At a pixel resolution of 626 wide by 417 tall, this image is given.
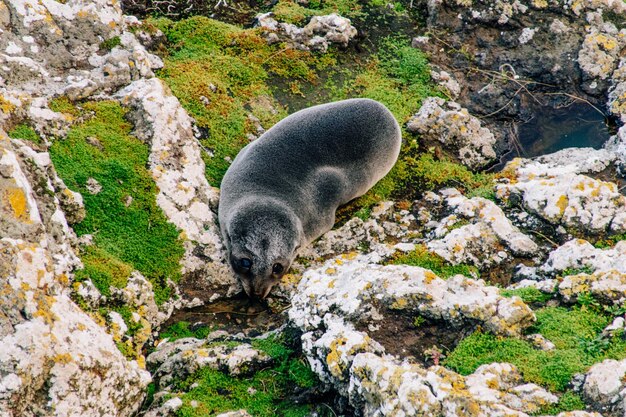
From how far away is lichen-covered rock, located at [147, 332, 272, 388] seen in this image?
583 cm

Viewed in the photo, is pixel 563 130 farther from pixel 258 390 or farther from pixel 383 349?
pixel 258 390

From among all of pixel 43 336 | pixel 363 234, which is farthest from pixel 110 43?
pixel 43 336

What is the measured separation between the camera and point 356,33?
450 inches

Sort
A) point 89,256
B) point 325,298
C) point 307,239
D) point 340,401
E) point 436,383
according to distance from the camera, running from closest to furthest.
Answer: point 436,383
point 340,401
point 325,298
point 89,256
point 307,239

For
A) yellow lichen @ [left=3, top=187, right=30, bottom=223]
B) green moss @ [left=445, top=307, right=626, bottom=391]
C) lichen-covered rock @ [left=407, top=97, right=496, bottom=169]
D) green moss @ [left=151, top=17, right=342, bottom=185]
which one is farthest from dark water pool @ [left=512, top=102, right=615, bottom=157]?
yellow lichen @ [left=3, top=187, right=30, bottom=223]

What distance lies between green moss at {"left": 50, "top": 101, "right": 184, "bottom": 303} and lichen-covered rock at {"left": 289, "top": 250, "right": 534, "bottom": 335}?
76.4 inches

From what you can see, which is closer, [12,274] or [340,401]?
[12,274]

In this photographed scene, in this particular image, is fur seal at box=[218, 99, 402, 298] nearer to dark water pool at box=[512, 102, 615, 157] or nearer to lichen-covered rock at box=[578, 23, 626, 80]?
dark water pool at box=[512, 102, 615, 157]

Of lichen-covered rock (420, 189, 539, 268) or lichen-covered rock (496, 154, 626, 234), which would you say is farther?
lichen-covered rock (496, 154, 626, 234)

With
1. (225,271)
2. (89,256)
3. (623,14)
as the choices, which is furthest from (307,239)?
(623,14)

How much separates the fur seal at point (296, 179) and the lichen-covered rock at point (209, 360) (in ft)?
4.67

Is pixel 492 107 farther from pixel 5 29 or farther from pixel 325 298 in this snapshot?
pixel 5 29

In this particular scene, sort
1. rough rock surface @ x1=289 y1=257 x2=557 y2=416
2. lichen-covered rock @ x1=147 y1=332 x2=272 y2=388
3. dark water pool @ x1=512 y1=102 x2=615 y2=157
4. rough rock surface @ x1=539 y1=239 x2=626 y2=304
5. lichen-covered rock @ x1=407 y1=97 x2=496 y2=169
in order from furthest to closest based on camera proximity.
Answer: dark water pool @ x1=512 y1=102 x2=615 y2=157
lichen-covered rock @ x1=407 y1=97 x2=496 y2=169
lichen-covered rock @ x1=147 y1=332 x2=272 y2=388
rough rock surface @ x1=539 y1=239 x2=626 y2=304
rough rock surface @ x1=289 y1=257 x2=557 y2=416

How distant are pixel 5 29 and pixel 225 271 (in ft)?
15.2
